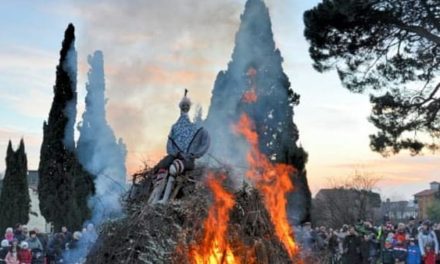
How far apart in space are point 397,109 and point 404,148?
94 centimetres

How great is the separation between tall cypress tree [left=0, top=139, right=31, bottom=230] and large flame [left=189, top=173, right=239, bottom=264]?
25.8m

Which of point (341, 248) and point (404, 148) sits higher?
point (404, 148)

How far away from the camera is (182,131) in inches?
338

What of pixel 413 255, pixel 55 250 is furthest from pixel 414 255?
pixel 55 250

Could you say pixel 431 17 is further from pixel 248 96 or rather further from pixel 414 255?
pixel 414 255

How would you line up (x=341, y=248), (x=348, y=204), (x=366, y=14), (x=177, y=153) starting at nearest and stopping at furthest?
(x=177, y=153) → (x=366, y=14) → (x=341, y=248) → (x=348, y=204)

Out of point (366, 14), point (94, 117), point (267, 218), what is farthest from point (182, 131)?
point (366, 14)

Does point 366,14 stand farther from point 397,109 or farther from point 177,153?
point 177,153

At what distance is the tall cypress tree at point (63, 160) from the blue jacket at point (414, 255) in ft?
35.0

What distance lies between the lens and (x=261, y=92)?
805 inches

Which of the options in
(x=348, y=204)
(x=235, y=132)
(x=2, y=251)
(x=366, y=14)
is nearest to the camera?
(x=235, y=132)

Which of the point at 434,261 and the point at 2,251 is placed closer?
the point at 2,251

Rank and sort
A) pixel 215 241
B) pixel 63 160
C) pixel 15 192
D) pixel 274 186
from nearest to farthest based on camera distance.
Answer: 1. pixel 215 241
2. pixel 274 186
3. pixel 63 160
4. pixel 15 192

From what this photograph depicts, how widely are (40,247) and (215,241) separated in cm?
924
